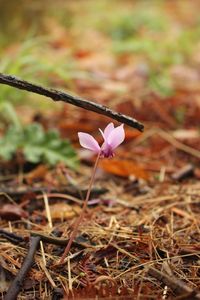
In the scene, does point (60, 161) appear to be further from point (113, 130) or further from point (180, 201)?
point (113, 130)

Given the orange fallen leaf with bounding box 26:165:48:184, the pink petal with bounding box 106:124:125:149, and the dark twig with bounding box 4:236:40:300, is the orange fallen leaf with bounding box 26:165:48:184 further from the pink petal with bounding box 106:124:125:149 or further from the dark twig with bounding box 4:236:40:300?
the pink petal with bounding box 106:124:125:149

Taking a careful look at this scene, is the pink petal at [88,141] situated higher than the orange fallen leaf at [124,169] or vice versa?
the orange fallen leaf at [124,169]

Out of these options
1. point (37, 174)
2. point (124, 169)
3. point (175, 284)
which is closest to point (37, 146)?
point (37, 174)

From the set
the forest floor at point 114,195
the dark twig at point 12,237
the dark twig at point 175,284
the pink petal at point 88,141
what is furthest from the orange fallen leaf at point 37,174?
the dark twig at point 175,284

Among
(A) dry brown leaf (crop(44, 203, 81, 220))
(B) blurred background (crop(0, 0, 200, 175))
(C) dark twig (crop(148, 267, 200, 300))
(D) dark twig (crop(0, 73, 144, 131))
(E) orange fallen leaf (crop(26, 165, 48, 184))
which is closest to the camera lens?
(C) dark twig (crop(148, 267, 200, 300))

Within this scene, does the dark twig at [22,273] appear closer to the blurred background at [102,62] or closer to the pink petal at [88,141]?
the pink petal at [88,141]

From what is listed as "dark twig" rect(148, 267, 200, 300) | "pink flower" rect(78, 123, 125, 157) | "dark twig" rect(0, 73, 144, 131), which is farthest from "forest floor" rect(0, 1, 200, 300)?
"dark twig" rect(0, 73, 144, 131)

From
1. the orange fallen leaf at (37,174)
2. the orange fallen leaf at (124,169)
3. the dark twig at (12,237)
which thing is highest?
the orange fallen leaf at (124,169)

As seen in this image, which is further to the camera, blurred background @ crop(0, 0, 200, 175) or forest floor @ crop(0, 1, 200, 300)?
blurred background @ crop(0, 0, 200, 175)
